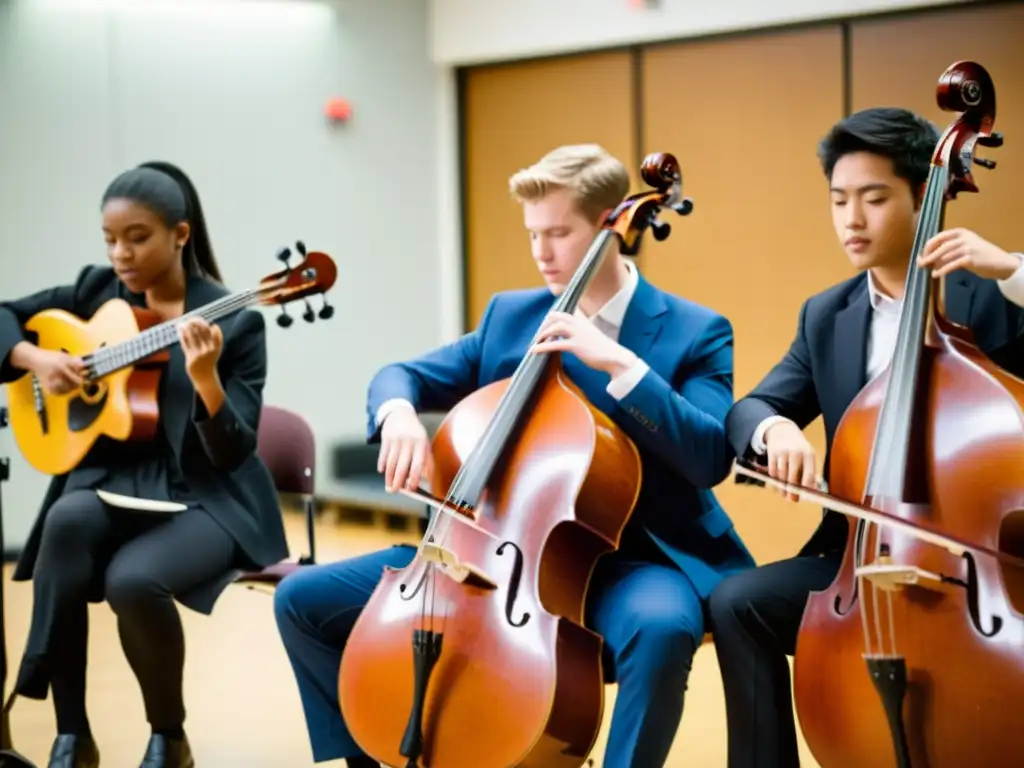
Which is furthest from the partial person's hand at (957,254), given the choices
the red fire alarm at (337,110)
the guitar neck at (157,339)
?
the red fire alarm at (337,110)

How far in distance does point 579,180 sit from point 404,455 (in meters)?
0.54

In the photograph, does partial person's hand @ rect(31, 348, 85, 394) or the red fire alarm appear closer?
partial person's hand @ rect(31, 348, 85, 394)

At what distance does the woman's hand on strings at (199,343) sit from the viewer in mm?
2576

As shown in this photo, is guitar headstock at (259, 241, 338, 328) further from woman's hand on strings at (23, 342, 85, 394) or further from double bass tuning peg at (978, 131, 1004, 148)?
double bass tuning peg at (978, 131, 1004, 148)

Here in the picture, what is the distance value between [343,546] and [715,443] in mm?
3315

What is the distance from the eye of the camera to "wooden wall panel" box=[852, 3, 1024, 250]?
4.00 meters

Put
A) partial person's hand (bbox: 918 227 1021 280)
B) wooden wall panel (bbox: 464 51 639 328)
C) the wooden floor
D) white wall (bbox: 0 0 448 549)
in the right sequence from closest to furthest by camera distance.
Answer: partial person's hand (bbox: 918 227 1021 280), the wooden floor, wooden wall panel (bbox: 464 51 639 328), white wall (bbox: 0 0 448 549)

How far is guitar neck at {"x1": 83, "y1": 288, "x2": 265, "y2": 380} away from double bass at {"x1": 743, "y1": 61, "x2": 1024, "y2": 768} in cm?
118

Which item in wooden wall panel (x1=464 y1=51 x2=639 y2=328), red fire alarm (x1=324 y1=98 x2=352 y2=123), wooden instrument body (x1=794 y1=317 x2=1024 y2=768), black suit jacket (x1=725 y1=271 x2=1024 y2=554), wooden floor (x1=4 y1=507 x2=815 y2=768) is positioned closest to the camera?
wooden instrument body (x1=794 y1=317 x2=1024 y2=768)

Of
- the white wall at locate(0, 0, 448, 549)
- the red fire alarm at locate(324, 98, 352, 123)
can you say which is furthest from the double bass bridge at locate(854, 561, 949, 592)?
the red fire alarm at locate(324, 98, 352, 123)

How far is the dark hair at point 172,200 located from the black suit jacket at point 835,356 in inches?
48.6

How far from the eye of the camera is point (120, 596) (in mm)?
2574

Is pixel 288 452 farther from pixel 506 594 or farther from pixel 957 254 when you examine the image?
Result: pixel 957 254

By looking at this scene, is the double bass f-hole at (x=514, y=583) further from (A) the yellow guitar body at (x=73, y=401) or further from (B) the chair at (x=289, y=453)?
(B) the chair at (x=289, y=453)
